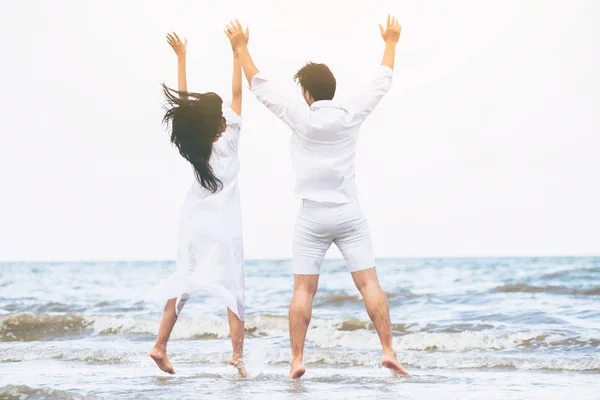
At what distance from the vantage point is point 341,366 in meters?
6.52

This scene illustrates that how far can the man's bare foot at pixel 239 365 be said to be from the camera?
5.15 metres

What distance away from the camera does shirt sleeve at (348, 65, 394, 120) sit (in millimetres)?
4613

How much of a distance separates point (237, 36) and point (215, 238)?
123cm

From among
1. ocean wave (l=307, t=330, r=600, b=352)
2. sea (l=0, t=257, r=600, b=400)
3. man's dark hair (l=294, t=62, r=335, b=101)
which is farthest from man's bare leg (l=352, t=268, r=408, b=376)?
ocean wave (l=307, t=330, r=600, b=352)

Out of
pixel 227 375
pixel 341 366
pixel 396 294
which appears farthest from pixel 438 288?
pixel 227 375

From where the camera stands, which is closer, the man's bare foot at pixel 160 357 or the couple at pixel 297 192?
the couple at pixel 297 192

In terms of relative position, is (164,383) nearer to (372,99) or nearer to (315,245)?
(315,245)

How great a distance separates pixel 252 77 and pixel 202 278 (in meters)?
1.27

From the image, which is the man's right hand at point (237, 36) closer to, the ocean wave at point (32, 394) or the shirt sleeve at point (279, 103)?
the shirt sleeve at point (279, 103)

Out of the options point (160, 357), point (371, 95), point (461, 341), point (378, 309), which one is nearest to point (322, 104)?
point (371, 95)

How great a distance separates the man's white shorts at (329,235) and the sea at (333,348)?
28.8 inches

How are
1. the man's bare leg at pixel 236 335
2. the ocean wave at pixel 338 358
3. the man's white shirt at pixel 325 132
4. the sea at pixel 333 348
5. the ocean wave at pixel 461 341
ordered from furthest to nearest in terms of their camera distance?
the ocean wave at pixel 461 341
the ocean wave at pixel 338 358
the man's bare leg at pixel 236 335
the sea at pixel 333 348
the man's white shirt at pixel 325 132

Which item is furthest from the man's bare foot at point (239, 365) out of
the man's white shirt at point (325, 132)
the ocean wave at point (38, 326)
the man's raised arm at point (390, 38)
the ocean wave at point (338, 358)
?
the ocean wave at point (38, 326)

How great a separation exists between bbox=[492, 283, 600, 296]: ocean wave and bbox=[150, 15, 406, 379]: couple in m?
9.12
